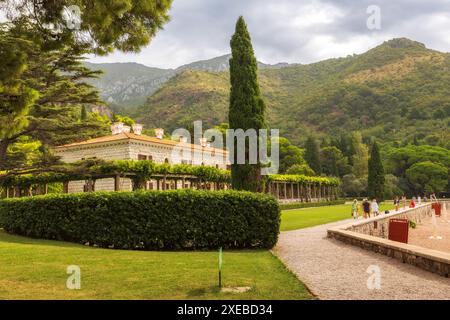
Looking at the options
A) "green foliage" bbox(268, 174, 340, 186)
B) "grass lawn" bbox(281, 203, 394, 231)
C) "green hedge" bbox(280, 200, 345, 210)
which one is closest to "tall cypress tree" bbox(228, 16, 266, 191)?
"grass lawn" bbox(281, 203, 394, 231)

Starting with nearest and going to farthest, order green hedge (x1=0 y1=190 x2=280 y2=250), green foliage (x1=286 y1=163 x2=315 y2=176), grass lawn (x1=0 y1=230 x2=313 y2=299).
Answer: grass lawn (x1=0 y1=230 x2=313 y2=299)
green hedge (x1=0 y1=190 x2=280 y2=250)
green foliage (x1=286 y1=163 x2=315 y2=176)

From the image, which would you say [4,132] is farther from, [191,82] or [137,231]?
[191,82]

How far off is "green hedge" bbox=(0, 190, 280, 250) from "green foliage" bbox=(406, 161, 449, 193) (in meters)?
70.7

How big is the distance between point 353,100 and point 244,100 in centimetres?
10244

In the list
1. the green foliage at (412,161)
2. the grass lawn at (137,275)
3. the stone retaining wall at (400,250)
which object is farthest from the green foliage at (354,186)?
the grass lawn at (137,275)

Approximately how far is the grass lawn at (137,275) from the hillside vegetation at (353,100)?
87.1 metres

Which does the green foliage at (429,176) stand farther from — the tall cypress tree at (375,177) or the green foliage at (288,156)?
the tall cypress tree at (375,177)

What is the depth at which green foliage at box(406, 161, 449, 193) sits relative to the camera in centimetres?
7556

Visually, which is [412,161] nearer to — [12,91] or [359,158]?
[359,158]

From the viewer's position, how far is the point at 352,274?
8914 millimetres

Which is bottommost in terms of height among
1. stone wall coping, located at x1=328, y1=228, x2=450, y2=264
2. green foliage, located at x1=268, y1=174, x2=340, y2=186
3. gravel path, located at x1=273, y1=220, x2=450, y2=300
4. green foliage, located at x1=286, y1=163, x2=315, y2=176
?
gravel path, located at x1=273, y1=220, x2=450, y2=300

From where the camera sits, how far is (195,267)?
9430 mm

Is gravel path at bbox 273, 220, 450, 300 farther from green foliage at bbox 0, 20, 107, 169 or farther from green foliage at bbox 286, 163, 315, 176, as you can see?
green foliage at bbox 286, 163, 315, 176

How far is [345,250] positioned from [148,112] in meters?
106
